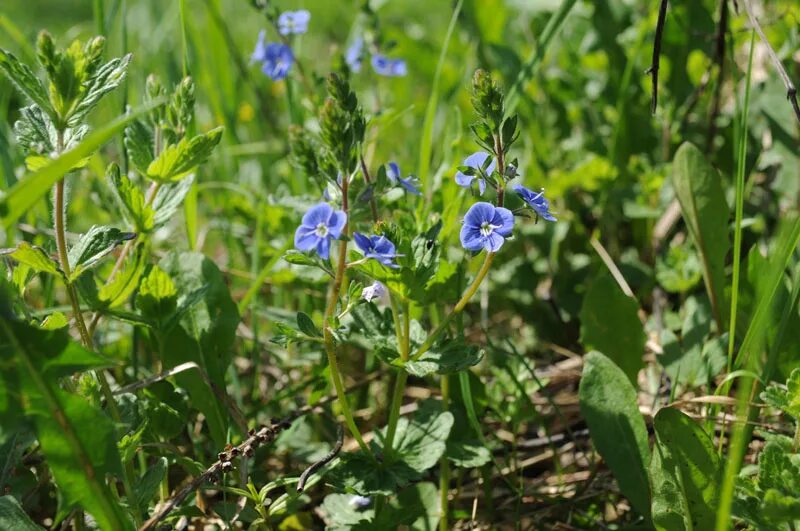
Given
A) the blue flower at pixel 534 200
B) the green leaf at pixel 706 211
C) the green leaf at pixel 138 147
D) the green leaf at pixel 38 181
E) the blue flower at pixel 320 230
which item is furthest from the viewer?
the green leaf at pixel 706 211

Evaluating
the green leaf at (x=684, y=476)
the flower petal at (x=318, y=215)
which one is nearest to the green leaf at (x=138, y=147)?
the flower petal at (x=318, y=215)

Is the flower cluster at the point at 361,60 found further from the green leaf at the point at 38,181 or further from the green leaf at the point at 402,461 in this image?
the green leaf at the point at 38,181

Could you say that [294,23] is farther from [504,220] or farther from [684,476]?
[684,476]

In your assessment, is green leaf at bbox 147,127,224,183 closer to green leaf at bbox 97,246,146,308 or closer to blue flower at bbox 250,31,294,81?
green leaf at bbox 97,246,146,308

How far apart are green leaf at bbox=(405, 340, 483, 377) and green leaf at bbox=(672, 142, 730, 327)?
89 centimetres

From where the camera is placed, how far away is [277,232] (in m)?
2.84

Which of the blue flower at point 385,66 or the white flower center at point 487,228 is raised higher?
the blue flower at point 385,66

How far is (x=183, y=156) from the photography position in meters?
1.92

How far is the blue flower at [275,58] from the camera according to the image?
2.78m

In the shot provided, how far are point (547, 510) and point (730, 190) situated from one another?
4.52 feet

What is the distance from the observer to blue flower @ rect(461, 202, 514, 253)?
168cm

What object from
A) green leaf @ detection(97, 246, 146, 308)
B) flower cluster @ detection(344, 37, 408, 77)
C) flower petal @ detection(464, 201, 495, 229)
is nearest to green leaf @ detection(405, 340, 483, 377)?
flower petal @ detection(464, 201, 495, 229)

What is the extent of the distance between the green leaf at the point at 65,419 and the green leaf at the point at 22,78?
48 cm

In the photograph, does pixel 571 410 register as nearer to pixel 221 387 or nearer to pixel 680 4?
pixel 221 387
